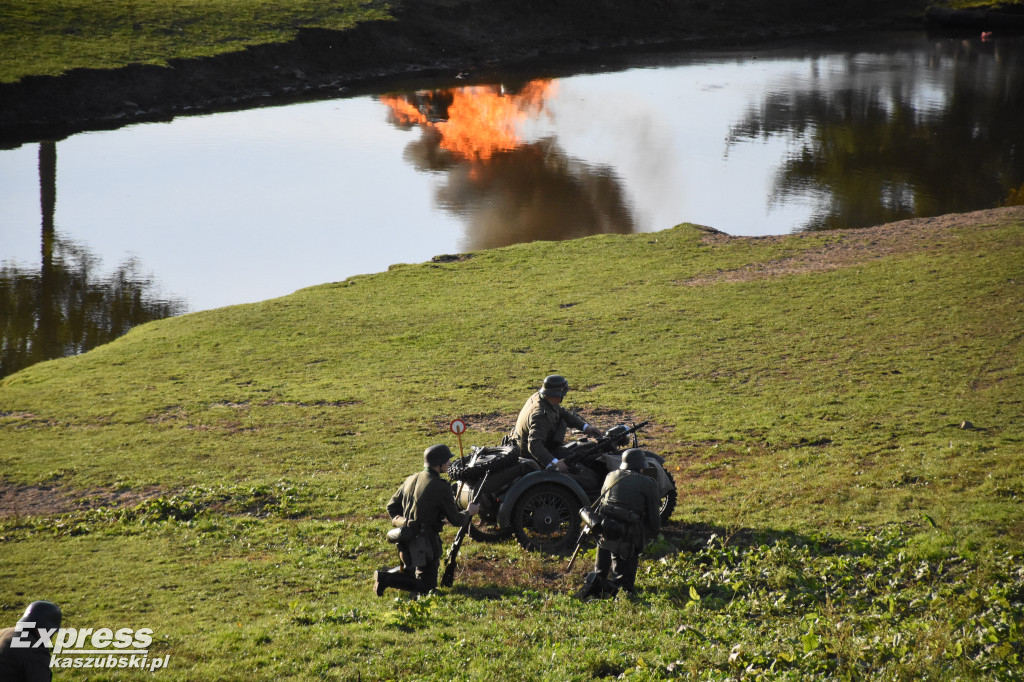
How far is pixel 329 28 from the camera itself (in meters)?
72.2

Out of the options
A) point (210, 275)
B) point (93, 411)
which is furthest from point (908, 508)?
point (210, 275)

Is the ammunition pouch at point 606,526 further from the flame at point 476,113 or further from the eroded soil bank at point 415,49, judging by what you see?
the eroded soil bank at point 415,49

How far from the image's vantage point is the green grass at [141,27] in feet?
192

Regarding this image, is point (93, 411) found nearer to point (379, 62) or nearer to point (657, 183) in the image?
point (657, 183)

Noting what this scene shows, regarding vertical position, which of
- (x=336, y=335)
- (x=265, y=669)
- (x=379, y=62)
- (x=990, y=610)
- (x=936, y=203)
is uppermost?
(x=379, y=62)

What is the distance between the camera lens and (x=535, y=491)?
12.5 m

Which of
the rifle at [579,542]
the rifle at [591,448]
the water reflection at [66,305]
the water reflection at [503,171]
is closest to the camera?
the rifle at [579,542]

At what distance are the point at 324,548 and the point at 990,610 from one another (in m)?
8.91

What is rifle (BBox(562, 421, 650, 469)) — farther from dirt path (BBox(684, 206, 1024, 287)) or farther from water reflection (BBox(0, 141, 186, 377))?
water reflection (BBox(0, 141, 186, 377))

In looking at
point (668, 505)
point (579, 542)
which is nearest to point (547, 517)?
point (579, 542)

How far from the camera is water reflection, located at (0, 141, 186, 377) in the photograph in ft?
93.1

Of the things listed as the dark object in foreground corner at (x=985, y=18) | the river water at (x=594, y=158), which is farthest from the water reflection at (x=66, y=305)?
the dark object in foreground corner at (x=985, y=18)
